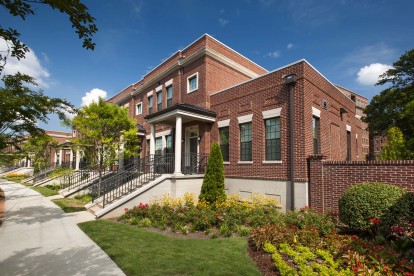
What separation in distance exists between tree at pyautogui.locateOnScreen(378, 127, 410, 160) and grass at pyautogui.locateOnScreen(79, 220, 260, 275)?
13581mm

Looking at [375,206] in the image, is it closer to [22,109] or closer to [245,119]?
[245,119]

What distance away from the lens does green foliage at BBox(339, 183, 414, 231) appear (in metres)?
5.66

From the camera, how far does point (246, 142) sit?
475 inches

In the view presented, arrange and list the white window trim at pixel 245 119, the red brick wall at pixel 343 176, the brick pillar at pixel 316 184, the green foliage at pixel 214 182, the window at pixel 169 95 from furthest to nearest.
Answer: the window at pixel 169 95
the white window trim at pixel 245 119
the green foliage at pixel 214 182
the brick pillar at pixel 316 184
the red brick wall at pixel 343 176

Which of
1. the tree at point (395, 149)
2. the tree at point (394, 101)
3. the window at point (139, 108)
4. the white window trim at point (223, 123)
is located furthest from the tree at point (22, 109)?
the tree at point (394, 101)

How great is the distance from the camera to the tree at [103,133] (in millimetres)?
12594

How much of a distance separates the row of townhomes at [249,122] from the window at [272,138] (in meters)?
0.05

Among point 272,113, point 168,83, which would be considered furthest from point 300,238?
point 168,83

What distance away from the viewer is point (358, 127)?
1738 centimetres

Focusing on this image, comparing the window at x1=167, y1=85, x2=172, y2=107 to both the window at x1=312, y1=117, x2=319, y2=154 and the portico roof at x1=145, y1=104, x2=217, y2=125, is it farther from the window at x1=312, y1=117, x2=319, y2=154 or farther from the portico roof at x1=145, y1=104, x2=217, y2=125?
the window at x1=312, y1=117, x2=319, y2=154

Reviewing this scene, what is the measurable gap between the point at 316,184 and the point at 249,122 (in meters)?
4.40

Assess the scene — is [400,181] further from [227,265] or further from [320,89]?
[227,265]

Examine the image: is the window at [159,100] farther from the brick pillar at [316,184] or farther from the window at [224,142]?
the brick pillar at [316,184]

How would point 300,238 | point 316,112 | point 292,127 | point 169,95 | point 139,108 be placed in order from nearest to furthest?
1. point 300,238
2. point 292,127
3. point 316,112
4. point 169,95
5. point 139,108
